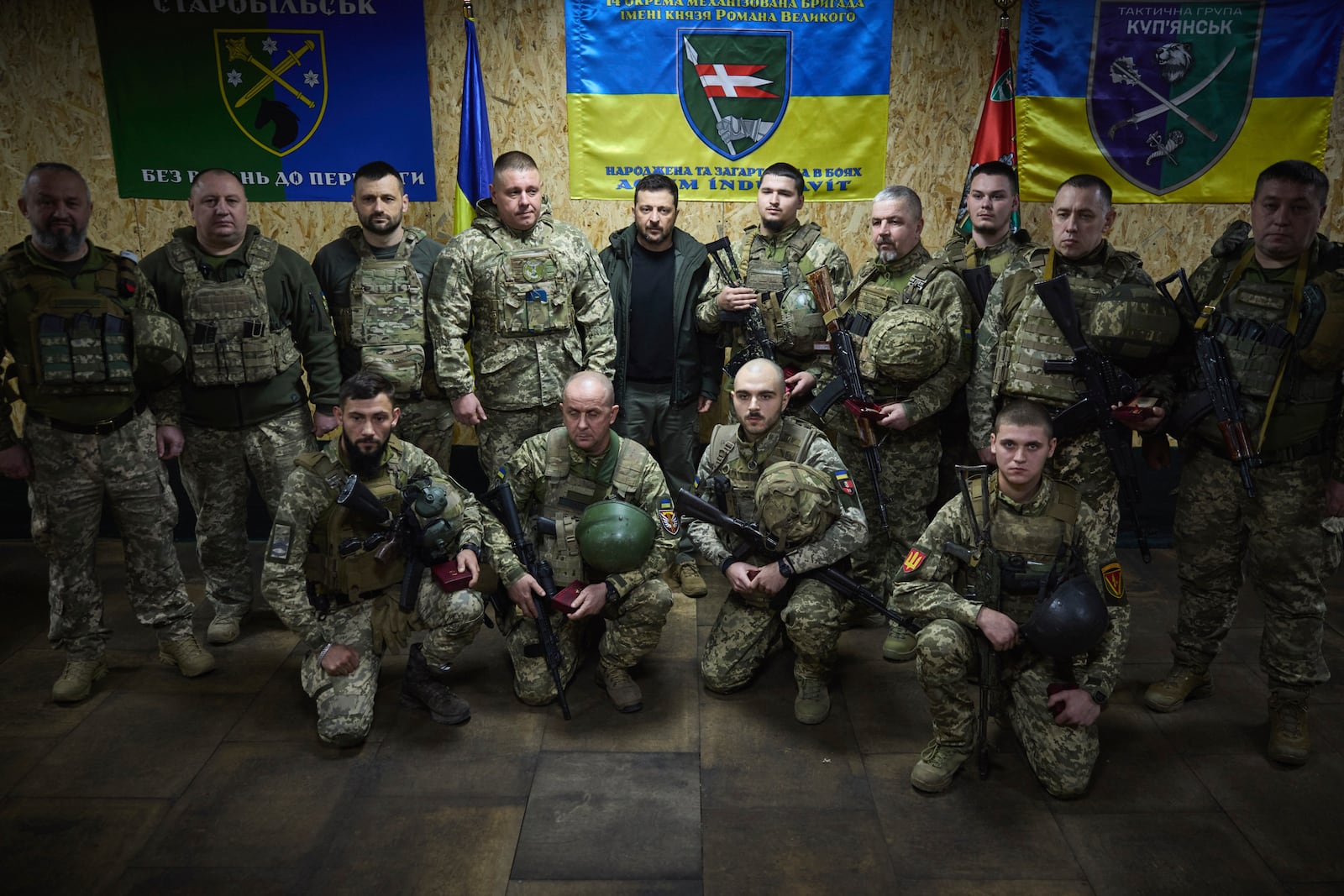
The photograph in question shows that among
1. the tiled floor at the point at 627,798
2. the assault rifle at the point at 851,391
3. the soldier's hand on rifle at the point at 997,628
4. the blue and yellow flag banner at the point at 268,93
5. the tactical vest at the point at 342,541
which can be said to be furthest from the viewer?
the blue and yellow flag banner at the point at 268,93

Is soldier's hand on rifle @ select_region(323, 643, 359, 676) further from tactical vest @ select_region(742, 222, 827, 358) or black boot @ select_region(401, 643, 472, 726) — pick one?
tactical vest @ select_region(742, 222, 827, 358)

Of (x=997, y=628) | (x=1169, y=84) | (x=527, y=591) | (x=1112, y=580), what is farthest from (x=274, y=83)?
(x=1169, y=84)

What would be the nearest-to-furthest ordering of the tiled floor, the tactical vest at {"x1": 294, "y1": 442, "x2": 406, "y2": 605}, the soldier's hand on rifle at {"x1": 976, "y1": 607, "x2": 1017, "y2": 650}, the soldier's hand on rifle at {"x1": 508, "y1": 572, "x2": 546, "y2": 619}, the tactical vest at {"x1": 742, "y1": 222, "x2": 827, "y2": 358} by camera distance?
1. the tiled floor
2. the soldier's hand on rifle at {"x1": 976, "y1": 607, "x2": 1017, "y2": 650}
3. the tactical vest at {"x1": 294, "y1": 442, "x2": 406, "y2": 605}
4. the soldier's hand on rifle at {"x1": 508, "y1": 572, "x2": 546, "y2": 619}
5. the tactical vest at {"x1": 742, "y1": 222, "x2": 827, "y2": 358}

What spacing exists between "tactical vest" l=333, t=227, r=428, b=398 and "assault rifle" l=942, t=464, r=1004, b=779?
2781 mm

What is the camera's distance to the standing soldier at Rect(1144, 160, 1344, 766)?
3676mm

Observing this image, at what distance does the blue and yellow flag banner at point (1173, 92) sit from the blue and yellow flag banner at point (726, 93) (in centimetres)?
97

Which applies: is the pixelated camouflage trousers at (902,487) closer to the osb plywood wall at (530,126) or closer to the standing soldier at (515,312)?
the standing soldier at (515,312)

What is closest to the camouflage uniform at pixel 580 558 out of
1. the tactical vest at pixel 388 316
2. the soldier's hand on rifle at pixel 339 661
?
the soldier's hand on rifle at pixel 339 661

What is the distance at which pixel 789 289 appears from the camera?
4.97 meters

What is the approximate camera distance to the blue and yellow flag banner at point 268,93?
5.58m

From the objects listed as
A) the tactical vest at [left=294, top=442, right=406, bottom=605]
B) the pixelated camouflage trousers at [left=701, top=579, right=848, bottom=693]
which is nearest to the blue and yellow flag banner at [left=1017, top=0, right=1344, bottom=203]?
the pixelated camouflage trousers at [left=701, top=579, right=848, bottom=693]

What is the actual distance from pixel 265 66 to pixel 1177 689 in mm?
5867

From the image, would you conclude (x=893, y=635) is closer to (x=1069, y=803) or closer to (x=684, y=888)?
(x=1069, y=803)

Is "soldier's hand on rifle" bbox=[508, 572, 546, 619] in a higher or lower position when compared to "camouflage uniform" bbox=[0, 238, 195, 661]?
lower
